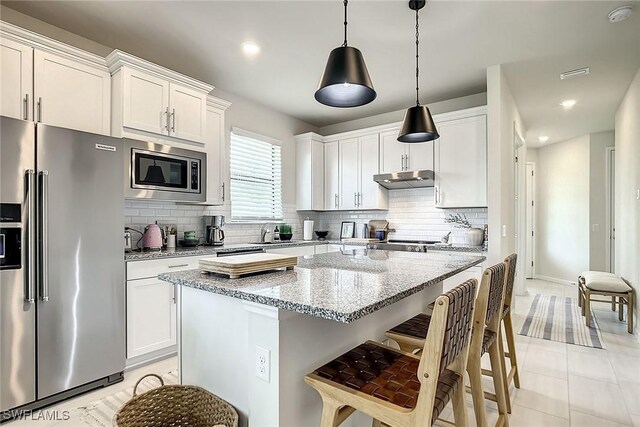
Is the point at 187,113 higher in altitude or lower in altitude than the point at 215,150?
higher

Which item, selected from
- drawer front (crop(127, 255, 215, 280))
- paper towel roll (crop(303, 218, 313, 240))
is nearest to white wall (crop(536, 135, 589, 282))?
paper towel roll (crop(303, 218, 313, 240))

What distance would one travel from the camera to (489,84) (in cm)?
358

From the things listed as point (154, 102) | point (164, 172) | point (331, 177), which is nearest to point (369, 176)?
point (331, 177)

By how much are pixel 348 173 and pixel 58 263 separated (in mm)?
3644

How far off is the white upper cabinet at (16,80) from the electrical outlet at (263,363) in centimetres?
251

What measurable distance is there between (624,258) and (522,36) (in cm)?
320

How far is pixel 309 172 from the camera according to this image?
513cm

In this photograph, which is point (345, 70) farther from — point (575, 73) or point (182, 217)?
point (575, 73)

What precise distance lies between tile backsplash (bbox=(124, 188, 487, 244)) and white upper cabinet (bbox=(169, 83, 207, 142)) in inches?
30.2

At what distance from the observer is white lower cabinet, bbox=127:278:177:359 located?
268cm

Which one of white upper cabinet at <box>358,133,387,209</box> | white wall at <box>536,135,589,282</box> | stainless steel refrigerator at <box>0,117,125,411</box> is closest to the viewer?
stainless steel refrigerator at <box>0,117,125,411</box>

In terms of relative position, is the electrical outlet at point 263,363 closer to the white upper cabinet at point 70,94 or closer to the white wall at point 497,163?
the white upper cabinet at point 70,94

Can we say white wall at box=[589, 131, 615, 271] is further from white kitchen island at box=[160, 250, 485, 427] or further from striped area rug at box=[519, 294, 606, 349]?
white kitchen island at box=[160, 250, 485, 427]

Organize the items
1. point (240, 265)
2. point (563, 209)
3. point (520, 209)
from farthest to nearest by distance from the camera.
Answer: point (563, 209) → point (520, 209) → point (240, 265)
